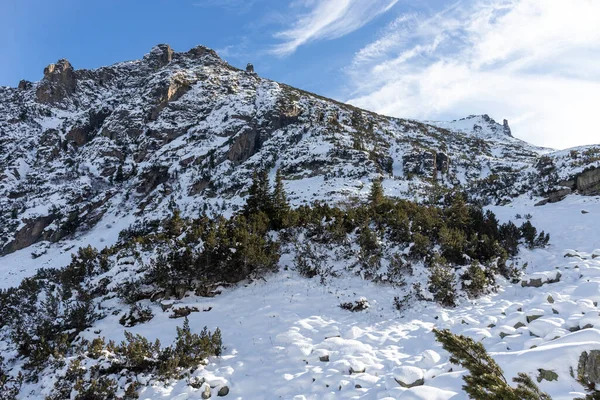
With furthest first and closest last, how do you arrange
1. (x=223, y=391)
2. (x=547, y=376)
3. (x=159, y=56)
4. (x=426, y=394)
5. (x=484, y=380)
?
(x=159, y=56) < (x=223, y=391) < (x=426, y=394) < (x=547, y=376) < (x=484, y=380)

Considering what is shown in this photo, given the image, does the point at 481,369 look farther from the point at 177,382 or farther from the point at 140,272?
the point at 140,272

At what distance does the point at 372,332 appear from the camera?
843 centimetres

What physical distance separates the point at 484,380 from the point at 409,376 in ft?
9.88

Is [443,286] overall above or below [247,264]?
below

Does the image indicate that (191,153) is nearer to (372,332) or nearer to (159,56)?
(372,332)

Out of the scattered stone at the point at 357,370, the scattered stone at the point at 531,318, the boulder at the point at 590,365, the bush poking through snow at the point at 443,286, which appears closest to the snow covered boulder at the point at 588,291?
the scattered stone at the point at 531,318

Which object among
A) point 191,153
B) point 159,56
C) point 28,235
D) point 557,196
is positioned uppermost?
point 159,56

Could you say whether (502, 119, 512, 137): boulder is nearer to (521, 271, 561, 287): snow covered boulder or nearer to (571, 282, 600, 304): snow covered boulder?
(521, 271, 561, 287): snow covered boulder


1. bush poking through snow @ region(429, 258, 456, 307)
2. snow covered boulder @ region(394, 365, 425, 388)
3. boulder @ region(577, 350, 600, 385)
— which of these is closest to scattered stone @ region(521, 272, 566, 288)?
bush poking through snow @ region(429, 258, 456, 307)

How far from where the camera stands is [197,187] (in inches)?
2442

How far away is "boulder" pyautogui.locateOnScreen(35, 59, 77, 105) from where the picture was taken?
10477cm

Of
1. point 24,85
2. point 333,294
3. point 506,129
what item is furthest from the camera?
point 506,129

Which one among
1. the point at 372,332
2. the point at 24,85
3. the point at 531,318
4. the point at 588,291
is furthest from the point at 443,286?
the point at 24,85

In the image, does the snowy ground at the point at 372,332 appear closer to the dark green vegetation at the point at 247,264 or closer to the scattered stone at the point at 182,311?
the scattered stone at the point at 182,311
